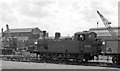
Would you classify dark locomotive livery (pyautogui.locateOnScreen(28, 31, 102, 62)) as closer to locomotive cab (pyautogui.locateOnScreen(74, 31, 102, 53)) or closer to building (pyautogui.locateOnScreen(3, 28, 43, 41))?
locomotive cab (pyautogui.locateOnScreen(74, 31, 102, 53))

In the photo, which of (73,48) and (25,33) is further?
(25,33)

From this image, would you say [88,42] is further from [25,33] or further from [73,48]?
[25,33]

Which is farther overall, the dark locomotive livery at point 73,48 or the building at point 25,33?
the building at point 25,33

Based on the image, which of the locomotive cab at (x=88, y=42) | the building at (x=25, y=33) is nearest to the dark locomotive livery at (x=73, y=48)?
the locomotive cab at (x=88, y=42)

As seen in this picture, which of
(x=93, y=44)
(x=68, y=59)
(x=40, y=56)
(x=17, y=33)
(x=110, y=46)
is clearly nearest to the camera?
(x=110, y=46)

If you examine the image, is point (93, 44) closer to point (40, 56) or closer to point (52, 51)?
point (52, 51)

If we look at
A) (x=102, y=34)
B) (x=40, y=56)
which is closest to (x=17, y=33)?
(x=102, y=34)

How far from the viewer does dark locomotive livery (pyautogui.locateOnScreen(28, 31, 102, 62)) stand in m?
27.9

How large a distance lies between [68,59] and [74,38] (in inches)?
114

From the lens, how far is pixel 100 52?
27766 mm

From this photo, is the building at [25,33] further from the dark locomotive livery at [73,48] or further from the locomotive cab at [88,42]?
the locomotive cab at [88,42]

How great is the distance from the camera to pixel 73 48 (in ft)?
95.1

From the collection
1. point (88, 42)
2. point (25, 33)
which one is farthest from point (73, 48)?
point (25, 33)

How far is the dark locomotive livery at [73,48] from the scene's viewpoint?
27.9 metres
